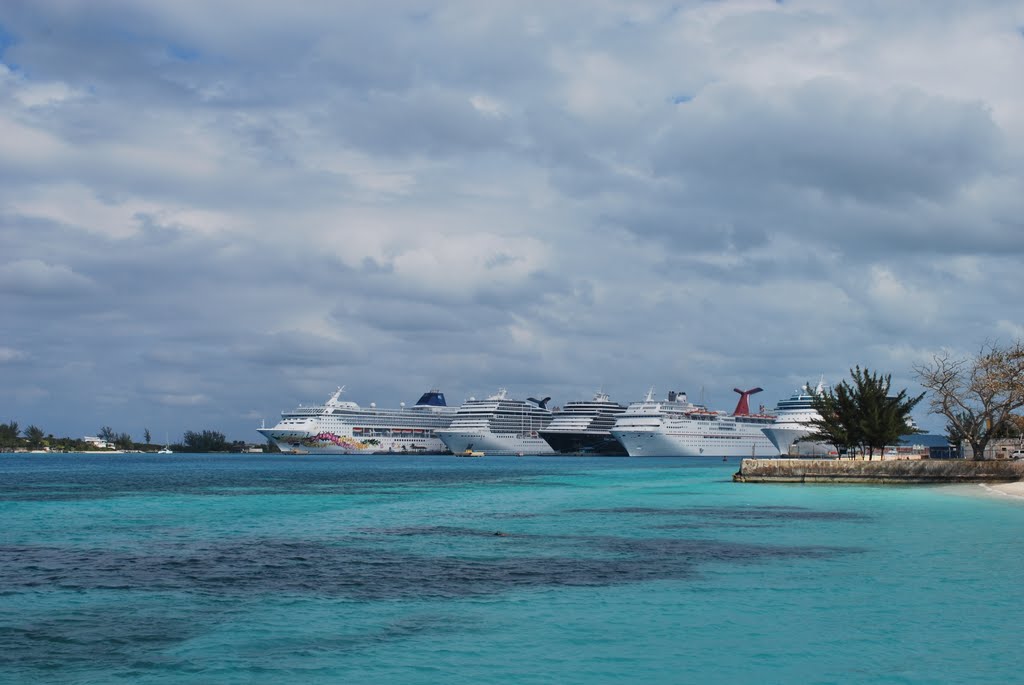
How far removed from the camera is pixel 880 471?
184 feet

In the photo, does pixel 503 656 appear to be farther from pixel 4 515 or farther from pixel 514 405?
pixel 514 405

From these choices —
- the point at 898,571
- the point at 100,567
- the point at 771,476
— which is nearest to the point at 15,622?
the point at 100,567

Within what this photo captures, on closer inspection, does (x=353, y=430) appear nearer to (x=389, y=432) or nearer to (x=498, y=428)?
(x=389, y=432)

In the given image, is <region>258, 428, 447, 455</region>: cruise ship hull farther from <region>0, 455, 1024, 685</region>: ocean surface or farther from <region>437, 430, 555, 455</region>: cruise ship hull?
<region>0, 455, 1024, 685</region>: ocean surface

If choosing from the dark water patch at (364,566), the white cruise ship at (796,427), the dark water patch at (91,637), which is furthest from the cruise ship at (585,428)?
the dark water patch at (91,637)

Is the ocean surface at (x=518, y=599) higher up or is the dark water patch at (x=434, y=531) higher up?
the ocean surface at (x=518, y=599)

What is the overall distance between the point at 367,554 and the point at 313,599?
23.1 ft

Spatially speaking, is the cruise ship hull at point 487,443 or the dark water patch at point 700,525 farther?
the cruise ship hull at point 487,443

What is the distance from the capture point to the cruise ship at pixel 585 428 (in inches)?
6939

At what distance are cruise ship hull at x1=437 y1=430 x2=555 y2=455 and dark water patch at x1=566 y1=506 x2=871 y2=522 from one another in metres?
133

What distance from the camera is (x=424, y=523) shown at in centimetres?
3456

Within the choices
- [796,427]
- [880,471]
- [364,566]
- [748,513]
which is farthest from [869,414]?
[796,427]

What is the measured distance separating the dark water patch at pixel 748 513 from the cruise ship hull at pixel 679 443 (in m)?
104

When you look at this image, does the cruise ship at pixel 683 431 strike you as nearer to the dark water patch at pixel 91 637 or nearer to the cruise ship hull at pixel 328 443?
the cruise ship hull at pixel 328 443
